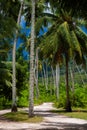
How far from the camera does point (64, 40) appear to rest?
3344cm

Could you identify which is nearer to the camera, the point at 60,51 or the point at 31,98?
the point at 31,98

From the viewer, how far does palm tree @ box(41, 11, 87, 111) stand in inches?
1305

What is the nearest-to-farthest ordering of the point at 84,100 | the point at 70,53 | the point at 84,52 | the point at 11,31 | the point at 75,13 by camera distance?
the point at 75,13, the point at 11,31, the point at 70,53, the point at 84,52, the point at 84,100

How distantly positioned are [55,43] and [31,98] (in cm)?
939

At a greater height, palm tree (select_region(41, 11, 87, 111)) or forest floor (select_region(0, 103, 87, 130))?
palm tree (select_region(41, 11, 87, 111))

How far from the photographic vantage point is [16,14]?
3491cm


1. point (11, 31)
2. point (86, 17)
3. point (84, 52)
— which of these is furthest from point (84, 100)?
point (86, 17)

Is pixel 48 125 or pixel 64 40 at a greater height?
pixel 64 40

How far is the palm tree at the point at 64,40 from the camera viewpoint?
33156 millimetres

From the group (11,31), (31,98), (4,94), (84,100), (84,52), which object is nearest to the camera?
(11,31)

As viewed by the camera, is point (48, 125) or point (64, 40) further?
point (64, 40)

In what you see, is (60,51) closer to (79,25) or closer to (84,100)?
(79,25)

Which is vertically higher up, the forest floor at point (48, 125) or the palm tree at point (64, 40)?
the palm tree at point (64, 40)

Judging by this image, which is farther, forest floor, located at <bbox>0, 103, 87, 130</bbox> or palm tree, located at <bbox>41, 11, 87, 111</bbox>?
palm tree, located at <bbox>41, 11, 87, 111</bbox>
